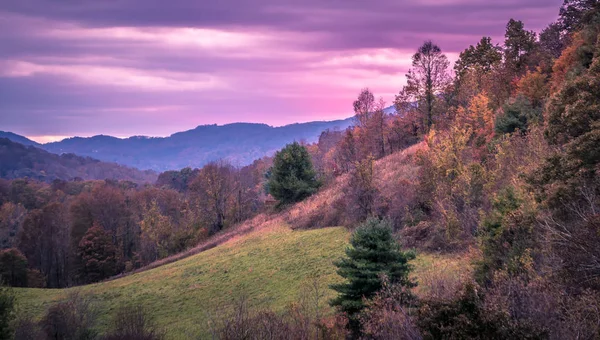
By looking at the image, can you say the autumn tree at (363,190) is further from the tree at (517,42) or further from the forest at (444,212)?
the tree at (517,42)

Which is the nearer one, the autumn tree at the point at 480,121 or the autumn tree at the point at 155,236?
the autumn tree at the point at 480,121

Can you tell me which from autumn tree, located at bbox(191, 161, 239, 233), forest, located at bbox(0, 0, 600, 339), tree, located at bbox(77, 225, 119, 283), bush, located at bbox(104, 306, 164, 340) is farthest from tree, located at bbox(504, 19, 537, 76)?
tree, located at bbox(77, 225, 119, 283)

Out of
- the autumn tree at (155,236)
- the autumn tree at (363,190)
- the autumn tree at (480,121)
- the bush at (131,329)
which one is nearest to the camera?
the bush at (131,329)

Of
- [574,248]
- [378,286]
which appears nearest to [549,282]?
[574,248]

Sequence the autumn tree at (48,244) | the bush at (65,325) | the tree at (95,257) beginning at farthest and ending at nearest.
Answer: the autumn tree at (48,244)
the tree at (95,257)
the bush at (65,325)

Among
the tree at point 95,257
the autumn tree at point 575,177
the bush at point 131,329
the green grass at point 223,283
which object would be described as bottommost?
the tree at point 95,257

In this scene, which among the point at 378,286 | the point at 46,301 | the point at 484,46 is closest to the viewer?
the point at 378,286

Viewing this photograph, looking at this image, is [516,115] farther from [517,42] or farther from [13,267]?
[13,267]

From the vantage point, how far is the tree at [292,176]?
159 ft

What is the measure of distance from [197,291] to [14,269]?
95.9 feet

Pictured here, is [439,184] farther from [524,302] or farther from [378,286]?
[524,302]

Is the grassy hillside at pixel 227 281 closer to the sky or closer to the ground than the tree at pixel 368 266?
closer to the ground

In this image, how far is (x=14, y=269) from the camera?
41219 mm

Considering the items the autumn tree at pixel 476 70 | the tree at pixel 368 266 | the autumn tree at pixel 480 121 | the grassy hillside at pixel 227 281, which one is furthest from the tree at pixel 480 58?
the tree at pixel 368 266
